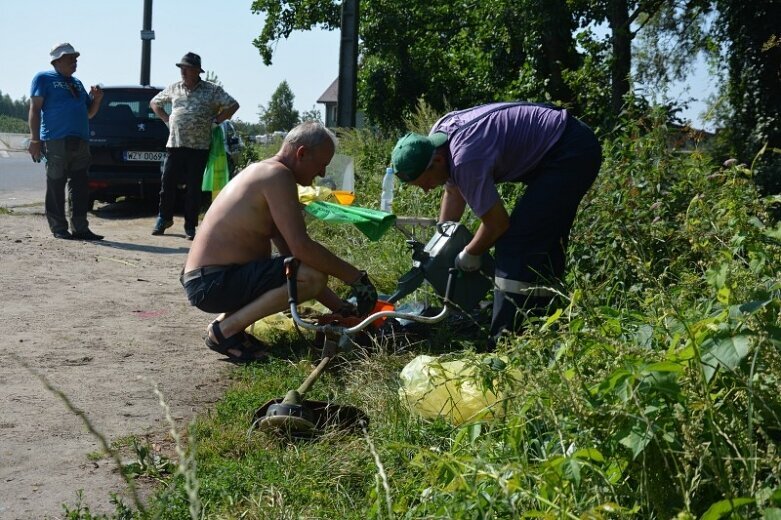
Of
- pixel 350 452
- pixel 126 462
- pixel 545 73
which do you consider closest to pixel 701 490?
pixel 350 452

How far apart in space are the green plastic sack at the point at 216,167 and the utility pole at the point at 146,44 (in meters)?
12.2

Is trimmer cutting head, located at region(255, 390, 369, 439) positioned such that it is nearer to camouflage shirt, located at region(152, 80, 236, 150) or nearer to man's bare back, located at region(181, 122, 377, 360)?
man's bare back, located at region(181, 122, 377, 360)

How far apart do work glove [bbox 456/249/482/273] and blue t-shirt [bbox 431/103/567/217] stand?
0.87 feet

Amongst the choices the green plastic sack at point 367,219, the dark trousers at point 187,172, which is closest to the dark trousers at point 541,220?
the green plastic sack at point 367,219

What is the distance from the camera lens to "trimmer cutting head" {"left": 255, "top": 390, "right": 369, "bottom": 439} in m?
4.12

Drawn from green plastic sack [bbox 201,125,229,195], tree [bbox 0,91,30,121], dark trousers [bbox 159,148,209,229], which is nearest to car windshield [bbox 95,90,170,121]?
dark trousers [bbox 159,148,209,229]

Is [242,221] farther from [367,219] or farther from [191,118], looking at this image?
[191,118]

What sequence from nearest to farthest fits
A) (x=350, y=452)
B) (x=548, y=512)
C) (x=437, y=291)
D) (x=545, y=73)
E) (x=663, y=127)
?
1. (x=548, y=512)
2. (x=350, y=452)
3. (x=437, y=291)
4. (x=663, y=127)
5. (x=545, y=73)

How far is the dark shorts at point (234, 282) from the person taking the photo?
5.68 meters

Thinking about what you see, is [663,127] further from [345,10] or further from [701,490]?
[345,10]

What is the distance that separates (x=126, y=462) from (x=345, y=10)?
10.2m

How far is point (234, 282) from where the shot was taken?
18.6 ft

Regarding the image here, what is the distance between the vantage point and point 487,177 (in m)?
4.95

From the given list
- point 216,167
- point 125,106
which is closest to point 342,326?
point 216,167
